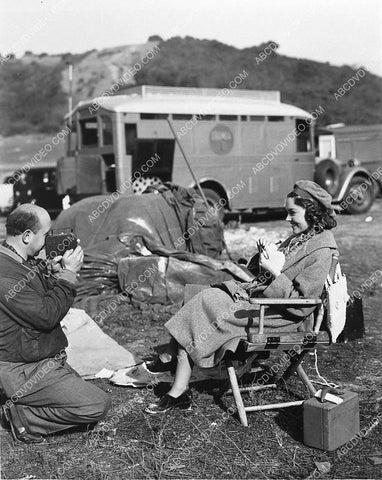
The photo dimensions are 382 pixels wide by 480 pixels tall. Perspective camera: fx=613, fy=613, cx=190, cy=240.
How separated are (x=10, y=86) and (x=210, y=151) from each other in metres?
52.9

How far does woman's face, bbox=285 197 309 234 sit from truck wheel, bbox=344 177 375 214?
12452 millimetres

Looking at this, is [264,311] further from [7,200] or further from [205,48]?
[205,48]

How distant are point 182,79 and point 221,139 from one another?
40.6 meters

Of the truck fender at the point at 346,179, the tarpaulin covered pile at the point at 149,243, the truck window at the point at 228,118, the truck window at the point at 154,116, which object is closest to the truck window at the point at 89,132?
the truck window at the point at 154,116

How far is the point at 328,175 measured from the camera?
15.6 meters

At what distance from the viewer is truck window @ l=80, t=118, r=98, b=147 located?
12930mm

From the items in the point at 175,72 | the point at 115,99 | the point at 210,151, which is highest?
the point at 175,72

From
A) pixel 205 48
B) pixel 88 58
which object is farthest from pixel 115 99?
pixel 88 58

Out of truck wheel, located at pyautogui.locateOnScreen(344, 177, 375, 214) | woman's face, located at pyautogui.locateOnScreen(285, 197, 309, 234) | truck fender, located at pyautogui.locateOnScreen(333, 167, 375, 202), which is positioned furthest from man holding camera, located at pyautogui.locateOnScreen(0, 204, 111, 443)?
truck wheel, located at pyautogui.locateOnScreen(344, 177, 375, 214)

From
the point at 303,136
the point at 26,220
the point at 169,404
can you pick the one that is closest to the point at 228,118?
the point at 303,136

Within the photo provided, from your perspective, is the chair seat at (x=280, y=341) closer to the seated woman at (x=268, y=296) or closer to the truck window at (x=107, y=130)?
the seated woman at (x=268, y=296)

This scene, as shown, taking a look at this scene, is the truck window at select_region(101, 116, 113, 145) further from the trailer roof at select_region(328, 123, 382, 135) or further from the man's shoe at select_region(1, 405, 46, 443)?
the man's shoe at select_region(1, 405, 46, 443)

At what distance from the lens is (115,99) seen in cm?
1248

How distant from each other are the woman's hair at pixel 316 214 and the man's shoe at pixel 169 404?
129cm
